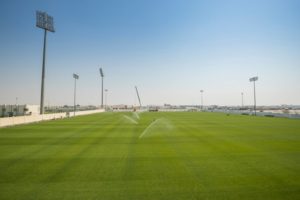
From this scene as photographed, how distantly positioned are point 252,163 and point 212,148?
4.31m

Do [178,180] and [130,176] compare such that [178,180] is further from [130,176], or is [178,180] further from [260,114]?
[260,114]

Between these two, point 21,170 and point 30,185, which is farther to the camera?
point 21,170

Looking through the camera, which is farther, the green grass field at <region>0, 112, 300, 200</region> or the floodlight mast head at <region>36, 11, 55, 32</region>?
the floodlight mast head at <region>36, 11, 55, 32</region>

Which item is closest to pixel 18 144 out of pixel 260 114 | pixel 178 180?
pixel 178 180

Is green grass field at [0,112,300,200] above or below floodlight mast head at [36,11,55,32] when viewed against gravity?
below

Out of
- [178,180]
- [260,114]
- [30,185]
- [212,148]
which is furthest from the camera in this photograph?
[260,114]

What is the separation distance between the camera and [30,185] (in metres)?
9.05

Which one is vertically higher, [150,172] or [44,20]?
[44,20]

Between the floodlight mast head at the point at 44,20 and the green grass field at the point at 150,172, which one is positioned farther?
the floodlight mast head at the point at 44,20

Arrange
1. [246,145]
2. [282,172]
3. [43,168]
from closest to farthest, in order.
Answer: [282,172]
[43,168]
[246,145]

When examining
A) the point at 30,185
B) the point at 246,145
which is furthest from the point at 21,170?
the point at 246,145

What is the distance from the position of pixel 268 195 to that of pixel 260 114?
61410mm

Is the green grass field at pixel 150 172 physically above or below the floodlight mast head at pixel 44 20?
below

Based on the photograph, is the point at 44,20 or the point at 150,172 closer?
the point at 150,172
